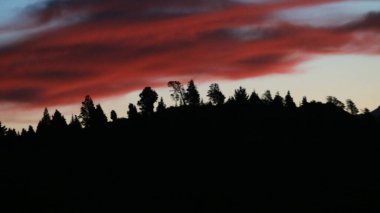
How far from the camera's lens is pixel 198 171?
6560 inches

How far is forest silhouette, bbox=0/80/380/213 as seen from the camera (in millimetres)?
147125

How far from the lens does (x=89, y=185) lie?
156250mm

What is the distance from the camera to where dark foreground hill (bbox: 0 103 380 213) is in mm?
147125

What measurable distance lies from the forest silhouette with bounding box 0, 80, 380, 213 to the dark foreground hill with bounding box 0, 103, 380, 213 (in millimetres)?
320

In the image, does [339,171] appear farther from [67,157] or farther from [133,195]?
[67,157]

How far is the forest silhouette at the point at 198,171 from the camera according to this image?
147125 millimetres

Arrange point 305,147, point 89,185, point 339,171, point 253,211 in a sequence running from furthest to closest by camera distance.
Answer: point 305,147, point 339,171, point 89,185, point 253,211

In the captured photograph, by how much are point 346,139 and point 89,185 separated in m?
98.8

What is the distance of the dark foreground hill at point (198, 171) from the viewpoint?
147125mm

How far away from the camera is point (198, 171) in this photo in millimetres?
166625

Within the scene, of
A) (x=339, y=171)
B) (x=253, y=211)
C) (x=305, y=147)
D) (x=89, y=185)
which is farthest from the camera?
(x=305, y=147)

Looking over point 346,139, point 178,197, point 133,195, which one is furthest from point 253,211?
point 346,139

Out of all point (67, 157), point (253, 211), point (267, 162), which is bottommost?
point (253, 211)

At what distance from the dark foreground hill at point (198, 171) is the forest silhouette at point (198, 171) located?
1.05 ft
